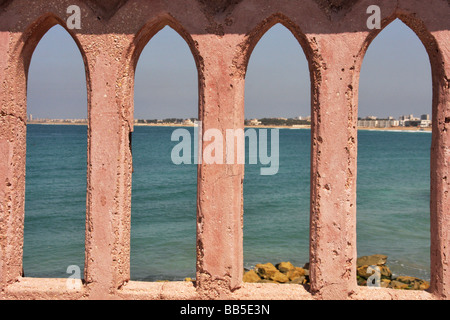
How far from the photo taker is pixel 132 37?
15.1 ft

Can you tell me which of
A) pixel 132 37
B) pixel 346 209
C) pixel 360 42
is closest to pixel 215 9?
pixel 132 37

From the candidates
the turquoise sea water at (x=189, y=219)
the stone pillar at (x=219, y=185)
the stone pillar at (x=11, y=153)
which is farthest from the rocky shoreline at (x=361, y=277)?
the stone pillar at (x=11, y=153)

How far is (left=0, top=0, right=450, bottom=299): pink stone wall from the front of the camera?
4461 mm

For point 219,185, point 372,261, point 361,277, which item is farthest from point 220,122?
point 372,261

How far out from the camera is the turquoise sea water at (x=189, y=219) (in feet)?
47.9

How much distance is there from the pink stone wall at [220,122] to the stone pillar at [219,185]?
0.01 metres

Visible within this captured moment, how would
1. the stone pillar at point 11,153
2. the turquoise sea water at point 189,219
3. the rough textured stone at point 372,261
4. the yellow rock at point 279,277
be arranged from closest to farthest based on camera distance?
the stone pillar at point 11,153
the yellow rock at point 279,277
the rough textured stone at point 372,261
the turquoise sea water at point 189,219

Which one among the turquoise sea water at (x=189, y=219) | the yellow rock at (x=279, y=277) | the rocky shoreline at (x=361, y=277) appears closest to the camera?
the rocky shoreline at (x=361, y=277)

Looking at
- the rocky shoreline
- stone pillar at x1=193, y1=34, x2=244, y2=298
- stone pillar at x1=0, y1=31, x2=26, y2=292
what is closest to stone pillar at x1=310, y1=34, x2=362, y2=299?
stone pillar at x1=193, y1=34, x2=244, y2=298

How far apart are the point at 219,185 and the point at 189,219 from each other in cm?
1678

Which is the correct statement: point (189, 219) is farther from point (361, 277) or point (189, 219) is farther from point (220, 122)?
point (220, 122)

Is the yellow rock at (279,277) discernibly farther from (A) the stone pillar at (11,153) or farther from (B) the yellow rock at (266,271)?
(A) the stone pillar at (11,153)

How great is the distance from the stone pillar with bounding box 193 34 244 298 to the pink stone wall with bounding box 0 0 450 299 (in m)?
0.01

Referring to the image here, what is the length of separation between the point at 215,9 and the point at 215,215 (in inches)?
87.0
